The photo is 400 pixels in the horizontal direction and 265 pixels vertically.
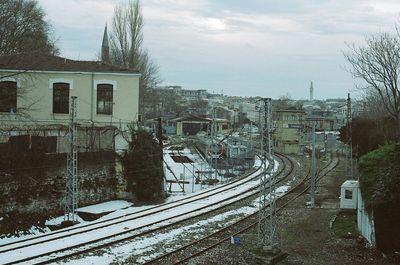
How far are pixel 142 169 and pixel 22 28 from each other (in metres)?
18.2

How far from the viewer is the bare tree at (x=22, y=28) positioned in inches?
1353

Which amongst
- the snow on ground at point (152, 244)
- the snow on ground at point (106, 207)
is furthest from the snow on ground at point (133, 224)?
the snow on ground at point (106, 207)

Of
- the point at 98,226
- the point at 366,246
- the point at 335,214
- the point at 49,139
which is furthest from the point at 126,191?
the point at 366,246

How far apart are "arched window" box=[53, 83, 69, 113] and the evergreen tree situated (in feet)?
15.6

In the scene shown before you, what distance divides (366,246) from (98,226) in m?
10.6

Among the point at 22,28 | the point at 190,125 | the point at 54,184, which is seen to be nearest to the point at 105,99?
the point at 54,184

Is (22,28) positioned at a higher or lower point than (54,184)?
higher

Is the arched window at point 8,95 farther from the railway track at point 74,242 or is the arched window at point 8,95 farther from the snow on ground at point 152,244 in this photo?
the snow on ground at point 152,244

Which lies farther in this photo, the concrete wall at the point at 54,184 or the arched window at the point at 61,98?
the arched window at the point at 61,98

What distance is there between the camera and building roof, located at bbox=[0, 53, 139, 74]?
30306mm

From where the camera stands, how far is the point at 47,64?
31.9 meters

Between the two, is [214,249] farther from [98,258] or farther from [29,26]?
[29,26]

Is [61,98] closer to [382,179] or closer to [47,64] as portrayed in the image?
[47,64]

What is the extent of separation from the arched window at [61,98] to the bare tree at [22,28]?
5.17 meters
